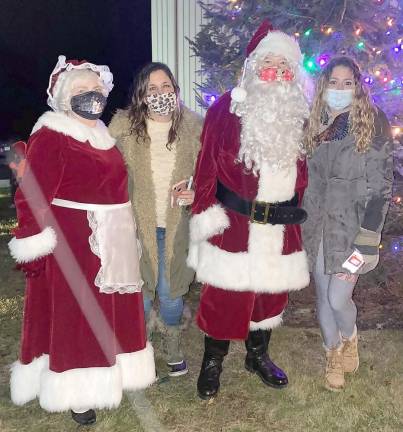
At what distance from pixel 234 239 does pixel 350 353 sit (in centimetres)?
130

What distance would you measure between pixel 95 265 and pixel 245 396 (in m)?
1.48

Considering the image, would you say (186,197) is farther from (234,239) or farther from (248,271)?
(248,271)

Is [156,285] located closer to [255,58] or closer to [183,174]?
[183,174]

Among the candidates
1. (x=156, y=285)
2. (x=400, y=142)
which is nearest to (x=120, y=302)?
(x=156, y=285)

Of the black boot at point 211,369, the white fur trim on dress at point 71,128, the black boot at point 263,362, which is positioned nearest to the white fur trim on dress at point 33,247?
the white fur trim on dress at point 71,128

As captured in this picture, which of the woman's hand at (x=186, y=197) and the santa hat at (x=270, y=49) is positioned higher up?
the santa hat at (x=270, y=49)

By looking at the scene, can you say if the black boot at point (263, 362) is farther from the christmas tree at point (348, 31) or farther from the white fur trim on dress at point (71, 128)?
the christmas tree at point (348, 31)

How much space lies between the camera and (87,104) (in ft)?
9.60

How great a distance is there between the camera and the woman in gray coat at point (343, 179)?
10.4ft

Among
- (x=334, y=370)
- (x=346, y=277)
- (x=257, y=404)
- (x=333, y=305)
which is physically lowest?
(x=257, y=404)

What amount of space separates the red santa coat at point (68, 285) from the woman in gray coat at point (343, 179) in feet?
4.31

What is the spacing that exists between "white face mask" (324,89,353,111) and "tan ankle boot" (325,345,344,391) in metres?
1.73

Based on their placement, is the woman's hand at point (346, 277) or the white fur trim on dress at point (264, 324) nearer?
the woman's hand at point (346, 277)

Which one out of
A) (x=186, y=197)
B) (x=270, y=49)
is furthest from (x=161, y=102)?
(x=270, y=49)
